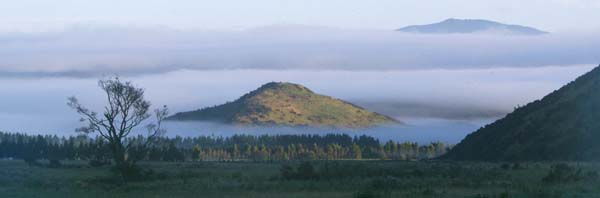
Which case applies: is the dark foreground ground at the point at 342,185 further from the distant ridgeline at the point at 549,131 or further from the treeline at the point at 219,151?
the treeline at the point at 219,151

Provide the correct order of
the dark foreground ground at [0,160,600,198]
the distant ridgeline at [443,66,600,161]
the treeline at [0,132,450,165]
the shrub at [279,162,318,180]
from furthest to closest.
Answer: the treeline at [0,132,450,165] → the distant ridgeline at [443,66,600,161] → the shrub at [279,162,318,180] → the dark foreground ground at [0,160,600,198]

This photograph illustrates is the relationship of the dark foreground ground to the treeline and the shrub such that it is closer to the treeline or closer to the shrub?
the shrub

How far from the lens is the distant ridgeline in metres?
102

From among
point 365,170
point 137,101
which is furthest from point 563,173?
point 137,101

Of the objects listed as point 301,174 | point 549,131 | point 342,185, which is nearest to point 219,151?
point 549,131

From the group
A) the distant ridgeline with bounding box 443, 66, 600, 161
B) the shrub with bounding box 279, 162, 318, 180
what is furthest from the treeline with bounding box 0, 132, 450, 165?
the shrub with bounding box 279, 162, 318, 180

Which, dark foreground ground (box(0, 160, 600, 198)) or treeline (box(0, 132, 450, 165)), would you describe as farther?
treeline (box(0, 132, 450, 165))

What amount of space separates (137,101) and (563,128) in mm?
43743

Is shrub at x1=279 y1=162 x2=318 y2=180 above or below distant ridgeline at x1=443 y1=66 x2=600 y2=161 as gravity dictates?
below

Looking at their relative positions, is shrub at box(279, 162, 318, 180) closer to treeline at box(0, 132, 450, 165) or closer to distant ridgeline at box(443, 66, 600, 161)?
distant ridgeline at box(443, 66, 600, 161)

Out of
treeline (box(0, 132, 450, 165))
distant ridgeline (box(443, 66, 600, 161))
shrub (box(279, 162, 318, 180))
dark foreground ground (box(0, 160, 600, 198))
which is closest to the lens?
dark foreground ground (box(0, 160, 600, 198))

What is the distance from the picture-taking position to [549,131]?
367 feet

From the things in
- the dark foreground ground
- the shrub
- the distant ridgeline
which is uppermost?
the distant ridgeline

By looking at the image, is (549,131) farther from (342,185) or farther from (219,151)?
(219,151)
